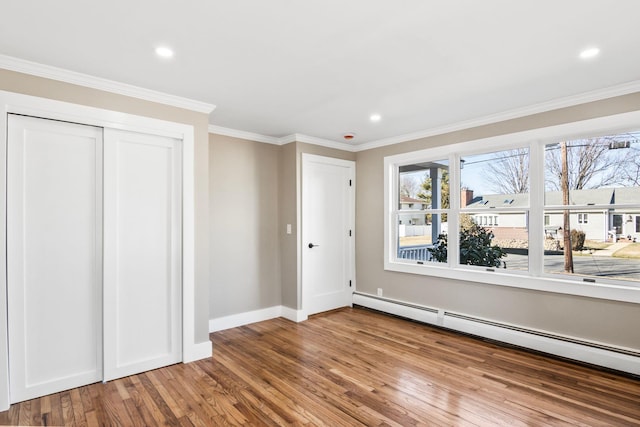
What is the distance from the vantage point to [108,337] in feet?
9.53

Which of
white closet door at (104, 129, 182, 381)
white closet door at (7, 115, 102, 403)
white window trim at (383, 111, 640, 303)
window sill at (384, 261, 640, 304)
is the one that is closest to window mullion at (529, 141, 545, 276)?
white window trim at (383, 111, 640, 303)

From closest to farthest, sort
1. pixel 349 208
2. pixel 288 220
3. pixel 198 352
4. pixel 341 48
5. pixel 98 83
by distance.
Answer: pixel 341 48
pixel 98 83
pixel 198 352
pixel 288 220
pixel 349 208

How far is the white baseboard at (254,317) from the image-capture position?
4.19 meters

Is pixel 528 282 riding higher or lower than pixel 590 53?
lower

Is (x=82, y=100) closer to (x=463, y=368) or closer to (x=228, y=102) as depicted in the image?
(x=228, y=102)

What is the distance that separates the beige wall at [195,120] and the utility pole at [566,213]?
11.7 ft

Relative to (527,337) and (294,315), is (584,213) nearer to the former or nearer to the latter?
(527,337)

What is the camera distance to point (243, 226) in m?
4.47

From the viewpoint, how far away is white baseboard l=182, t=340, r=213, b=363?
3275 millimetres

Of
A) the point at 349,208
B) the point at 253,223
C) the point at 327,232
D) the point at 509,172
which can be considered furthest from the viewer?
the point at 349,208

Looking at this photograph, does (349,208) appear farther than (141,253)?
Yes

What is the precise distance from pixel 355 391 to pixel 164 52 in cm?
286

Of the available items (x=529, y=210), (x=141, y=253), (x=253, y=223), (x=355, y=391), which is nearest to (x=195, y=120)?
(x=141, y=253)

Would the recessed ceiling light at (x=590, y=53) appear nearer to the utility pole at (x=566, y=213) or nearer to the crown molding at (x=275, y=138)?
the utility pole at (x=566, y=213)
